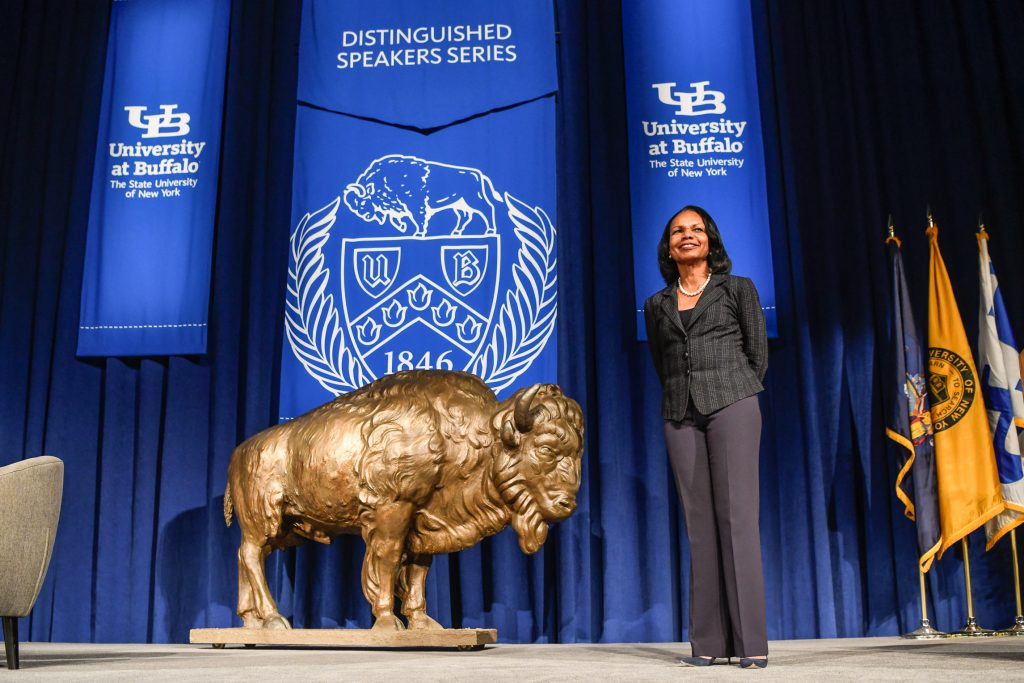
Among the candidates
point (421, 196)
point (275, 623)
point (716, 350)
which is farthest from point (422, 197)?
point (716, 350)

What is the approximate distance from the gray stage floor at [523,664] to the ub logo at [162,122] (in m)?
2.61

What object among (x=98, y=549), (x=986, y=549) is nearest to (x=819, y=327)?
(x=986, y=549)

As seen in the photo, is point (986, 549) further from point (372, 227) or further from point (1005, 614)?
point (372, 227)

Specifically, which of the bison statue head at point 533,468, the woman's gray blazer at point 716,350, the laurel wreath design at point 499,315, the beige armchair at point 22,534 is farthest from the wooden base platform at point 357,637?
the laurel wreath design at point 499,315

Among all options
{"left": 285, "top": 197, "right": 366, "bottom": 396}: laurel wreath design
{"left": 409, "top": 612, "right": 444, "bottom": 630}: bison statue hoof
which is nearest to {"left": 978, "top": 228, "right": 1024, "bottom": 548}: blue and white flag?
{"left": 409, "top": 612, "right": 444, "bottom": 630}: bison statue hoof

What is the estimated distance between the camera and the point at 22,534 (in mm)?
2506

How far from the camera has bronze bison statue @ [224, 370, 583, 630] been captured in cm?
338

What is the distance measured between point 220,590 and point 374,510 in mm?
1463

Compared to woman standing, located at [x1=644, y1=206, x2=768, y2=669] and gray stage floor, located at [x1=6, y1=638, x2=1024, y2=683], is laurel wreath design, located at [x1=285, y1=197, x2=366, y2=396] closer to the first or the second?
gray stage floor, located at [x1=6, y1=638, x2=1024, y2=683]

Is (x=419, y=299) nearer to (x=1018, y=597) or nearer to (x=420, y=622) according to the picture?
(x=420, y=622)

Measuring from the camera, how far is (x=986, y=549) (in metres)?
4.12

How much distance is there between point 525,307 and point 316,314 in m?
1.00

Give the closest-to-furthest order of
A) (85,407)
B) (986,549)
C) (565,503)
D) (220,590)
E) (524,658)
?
1. (524,658)
2. (565,503)
3. (986,549)
4. (220,590)
5. (85,407)

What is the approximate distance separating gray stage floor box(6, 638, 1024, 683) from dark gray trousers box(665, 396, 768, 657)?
0.45 feet
